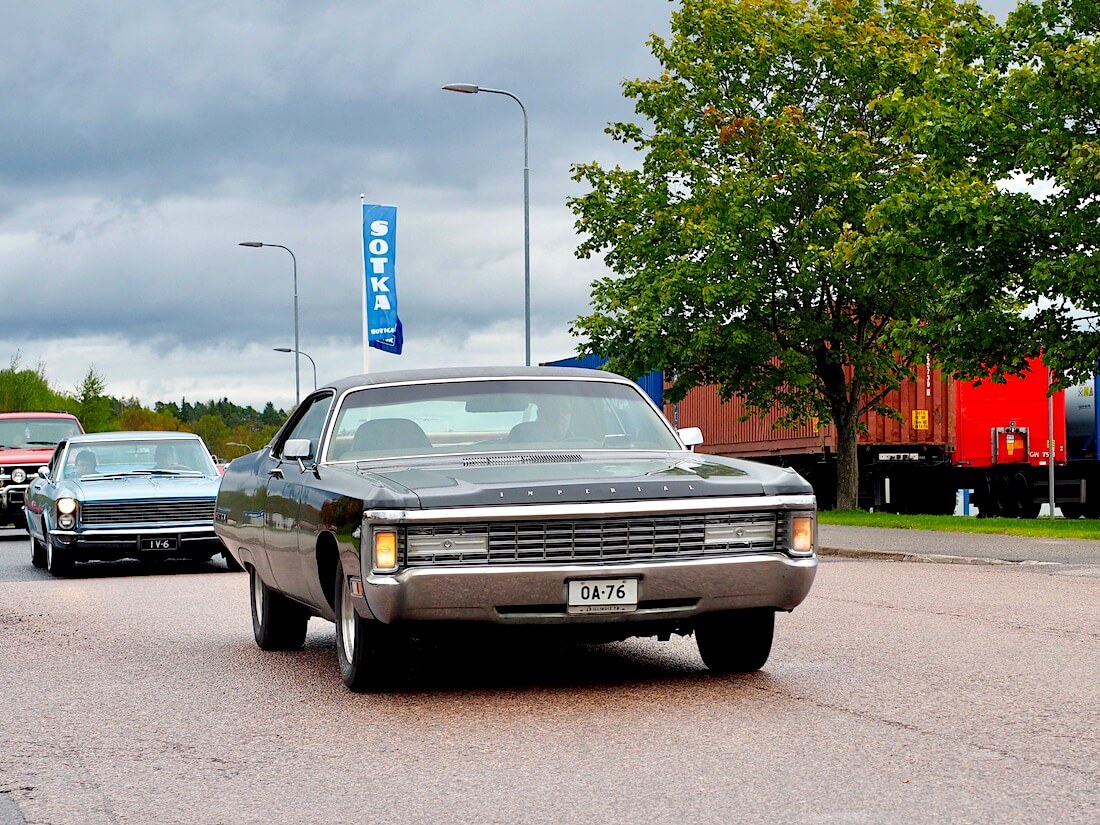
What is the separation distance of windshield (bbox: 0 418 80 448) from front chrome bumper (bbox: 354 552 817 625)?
2124 centimetres

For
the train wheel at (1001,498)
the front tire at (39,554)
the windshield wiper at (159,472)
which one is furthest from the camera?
the train wheel at (1001,498)

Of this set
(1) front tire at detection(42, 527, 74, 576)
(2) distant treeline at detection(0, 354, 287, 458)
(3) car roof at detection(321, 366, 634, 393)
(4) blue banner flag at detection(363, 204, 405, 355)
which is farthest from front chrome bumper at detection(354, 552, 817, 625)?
(2) distant treeline at detection(0, 354, 287, 458)

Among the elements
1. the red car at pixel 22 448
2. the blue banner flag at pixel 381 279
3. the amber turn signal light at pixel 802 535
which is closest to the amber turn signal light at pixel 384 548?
the amber turn signal light at pixel 802 535

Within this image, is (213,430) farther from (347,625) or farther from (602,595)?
(602,595)

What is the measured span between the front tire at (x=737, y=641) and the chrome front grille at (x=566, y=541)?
60 cm

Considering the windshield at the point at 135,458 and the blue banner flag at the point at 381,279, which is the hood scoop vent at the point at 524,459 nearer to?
the windshield at the point at 135,458

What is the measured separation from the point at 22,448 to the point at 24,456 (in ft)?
1.75

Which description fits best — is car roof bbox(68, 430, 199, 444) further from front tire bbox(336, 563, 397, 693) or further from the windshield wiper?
front tire bbox(336, 563, 397, 693)

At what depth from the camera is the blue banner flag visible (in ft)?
124

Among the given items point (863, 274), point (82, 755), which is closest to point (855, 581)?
point (82, 755)

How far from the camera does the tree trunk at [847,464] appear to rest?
33812 mm

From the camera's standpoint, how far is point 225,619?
11.9 m

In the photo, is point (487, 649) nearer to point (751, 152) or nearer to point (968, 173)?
point (968, 173)

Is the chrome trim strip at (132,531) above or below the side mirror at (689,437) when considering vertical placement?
below
